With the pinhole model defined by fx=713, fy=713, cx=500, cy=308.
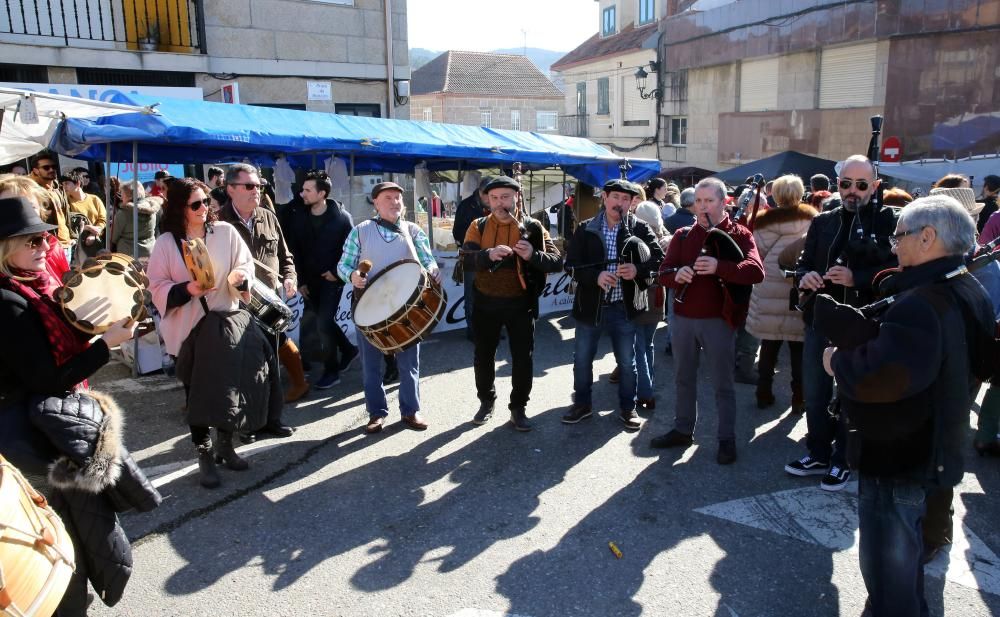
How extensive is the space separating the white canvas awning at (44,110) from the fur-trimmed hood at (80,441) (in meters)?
3.94

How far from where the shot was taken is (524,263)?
5.21 m

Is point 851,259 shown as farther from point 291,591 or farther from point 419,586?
point 291,591

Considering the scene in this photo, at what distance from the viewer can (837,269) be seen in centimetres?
403

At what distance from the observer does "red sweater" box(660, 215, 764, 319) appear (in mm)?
4441

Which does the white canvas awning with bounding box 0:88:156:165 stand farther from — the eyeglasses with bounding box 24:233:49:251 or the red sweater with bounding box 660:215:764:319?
the red sweater with bounding box 660:215:764:319

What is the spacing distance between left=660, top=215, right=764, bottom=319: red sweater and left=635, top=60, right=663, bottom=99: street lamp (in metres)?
26.6

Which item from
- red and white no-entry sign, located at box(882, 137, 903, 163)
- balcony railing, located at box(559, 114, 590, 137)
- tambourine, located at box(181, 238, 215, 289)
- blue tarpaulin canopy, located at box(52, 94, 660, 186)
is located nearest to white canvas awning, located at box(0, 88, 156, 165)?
blue tarpaulin canopy, located at box(52, 94, 660, 186)

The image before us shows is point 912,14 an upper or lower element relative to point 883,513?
upper

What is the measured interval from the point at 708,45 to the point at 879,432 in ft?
84.8

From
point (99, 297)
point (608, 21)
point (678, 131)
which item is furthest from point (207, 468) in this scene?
point (608, 21)

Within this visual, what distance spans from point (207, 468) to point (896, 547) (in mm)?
3690

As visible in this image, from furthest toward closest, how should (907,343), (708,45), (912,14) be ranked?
(708,45), (912,14), (907,343)

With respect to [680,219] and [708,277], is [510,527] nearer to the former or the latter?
[708,277]

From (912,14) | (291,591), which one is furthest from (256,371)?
(912,14)
